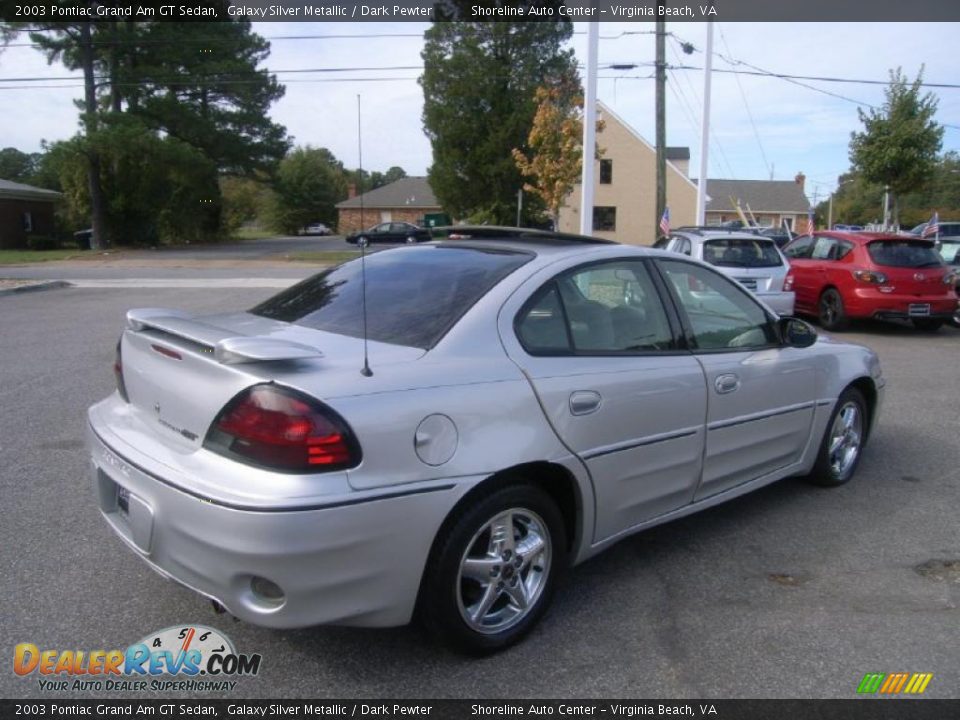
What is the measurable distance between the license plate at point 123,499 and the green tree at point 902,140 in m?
25.2

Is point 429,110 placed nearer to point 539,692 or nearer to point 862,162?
point 862,162

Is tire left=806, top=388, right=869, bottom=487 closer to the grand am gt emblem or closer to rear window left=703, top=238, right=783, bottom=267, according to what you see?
the grand am gt emblem

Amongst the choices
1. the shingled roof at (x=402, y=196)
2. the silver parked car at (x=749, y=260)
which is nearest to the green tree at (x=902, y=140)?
the silver parked car at (x=749, y=260)

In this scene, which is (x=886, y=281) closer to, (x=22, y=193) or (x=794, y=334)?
(x=794, y=334)

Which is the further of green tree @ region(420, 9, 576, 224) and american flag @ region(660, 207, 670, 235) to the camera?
green tree @ region(420, 9, 576, 224)

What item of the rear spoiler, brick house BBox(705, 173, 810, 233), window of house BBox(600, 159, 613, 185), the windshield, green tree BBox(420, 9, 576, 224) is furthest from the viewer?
brick house BBox(705, 173, 810, 233)

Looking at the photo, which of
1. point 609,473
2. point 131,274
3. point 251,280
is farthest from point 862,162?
point 609,473

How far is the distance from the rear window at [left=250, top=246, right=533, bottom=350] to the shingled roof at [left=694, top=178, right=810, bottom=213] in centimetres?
6116

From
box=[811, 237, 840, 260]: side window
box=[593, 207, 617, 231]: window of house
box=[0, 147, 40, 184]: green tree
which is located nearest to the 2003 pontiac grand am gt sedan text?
box=[811, 237, 840, 260]: side window

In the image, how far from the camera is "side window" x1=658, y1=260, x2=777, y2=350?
3964mm

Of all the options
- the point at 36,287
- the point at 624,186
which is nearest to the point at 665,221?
the point at 36,287

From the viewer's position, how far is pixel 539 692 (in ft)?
9.12

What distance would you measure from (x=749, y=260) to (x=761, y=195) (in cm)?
5882

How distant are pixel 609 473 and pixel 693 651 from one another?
77 cm
